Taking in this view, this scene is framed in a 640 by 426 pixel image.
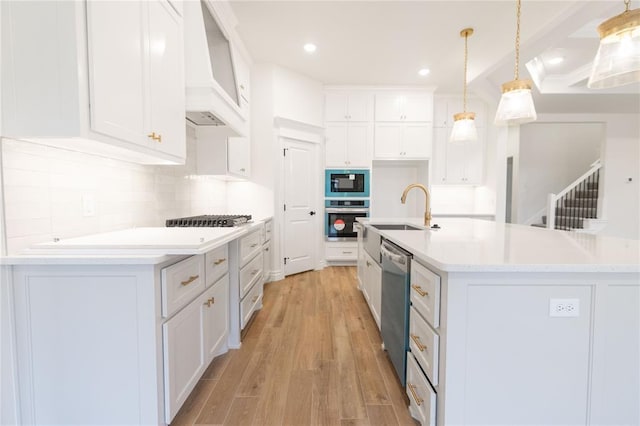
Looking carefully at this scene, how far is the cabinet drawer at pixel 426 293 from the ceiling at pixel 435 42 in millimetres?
2584

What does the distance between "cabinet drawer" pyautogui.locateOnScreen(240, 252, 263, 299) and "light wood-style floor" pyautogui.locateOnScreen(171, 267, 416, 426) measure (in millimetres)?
384

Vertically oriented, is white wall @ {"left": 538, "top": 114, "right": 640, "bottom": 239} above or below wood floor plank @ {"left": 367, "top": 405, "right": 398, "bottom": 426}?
above

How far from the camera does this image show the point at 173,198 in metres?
2.39

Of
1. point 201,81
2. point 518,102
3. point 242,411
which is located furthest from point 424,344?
point 201,81

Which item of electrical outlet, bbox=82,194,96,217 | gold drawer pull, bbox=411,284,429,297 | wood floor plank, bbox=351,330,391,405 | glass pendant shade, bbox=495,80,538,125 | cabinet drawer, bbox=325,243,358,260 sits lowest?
wood floor plank, bbox=351,330,391,405

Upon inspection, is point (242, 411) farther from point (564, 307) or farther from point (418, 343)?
point (564, 307)

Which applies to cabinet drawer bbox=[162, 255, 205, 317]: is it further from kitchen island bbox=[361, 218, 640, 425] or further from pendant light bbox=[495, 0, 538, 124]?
pendant light bbox=[495, 0, 538, 124]

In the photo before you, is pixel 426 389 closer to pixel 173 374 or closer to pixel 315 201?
pixel 173 374

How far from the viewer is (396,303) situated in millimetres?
1668

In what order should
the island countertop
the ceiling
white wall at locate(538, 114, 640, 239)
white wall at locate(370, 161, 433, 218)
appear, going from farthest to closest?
white wall at locate(370, 161, 433, 218) → white wall at locate(538, 114, 640, 239) → the ceiling → the island countertop

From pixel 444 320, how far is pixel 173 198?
223cm

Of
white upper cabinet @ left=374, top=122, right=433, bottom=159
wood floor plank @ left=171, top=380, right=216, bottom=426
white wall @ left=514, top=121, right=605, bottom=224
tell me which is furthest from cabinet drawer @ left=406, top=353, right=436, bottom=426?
white wall @ left=514, top=121, right=605, bottom=224

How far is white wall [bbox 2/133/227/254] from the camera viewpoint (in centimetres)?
120

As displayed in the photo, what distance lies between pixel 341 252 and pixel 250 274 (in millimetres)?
2287
